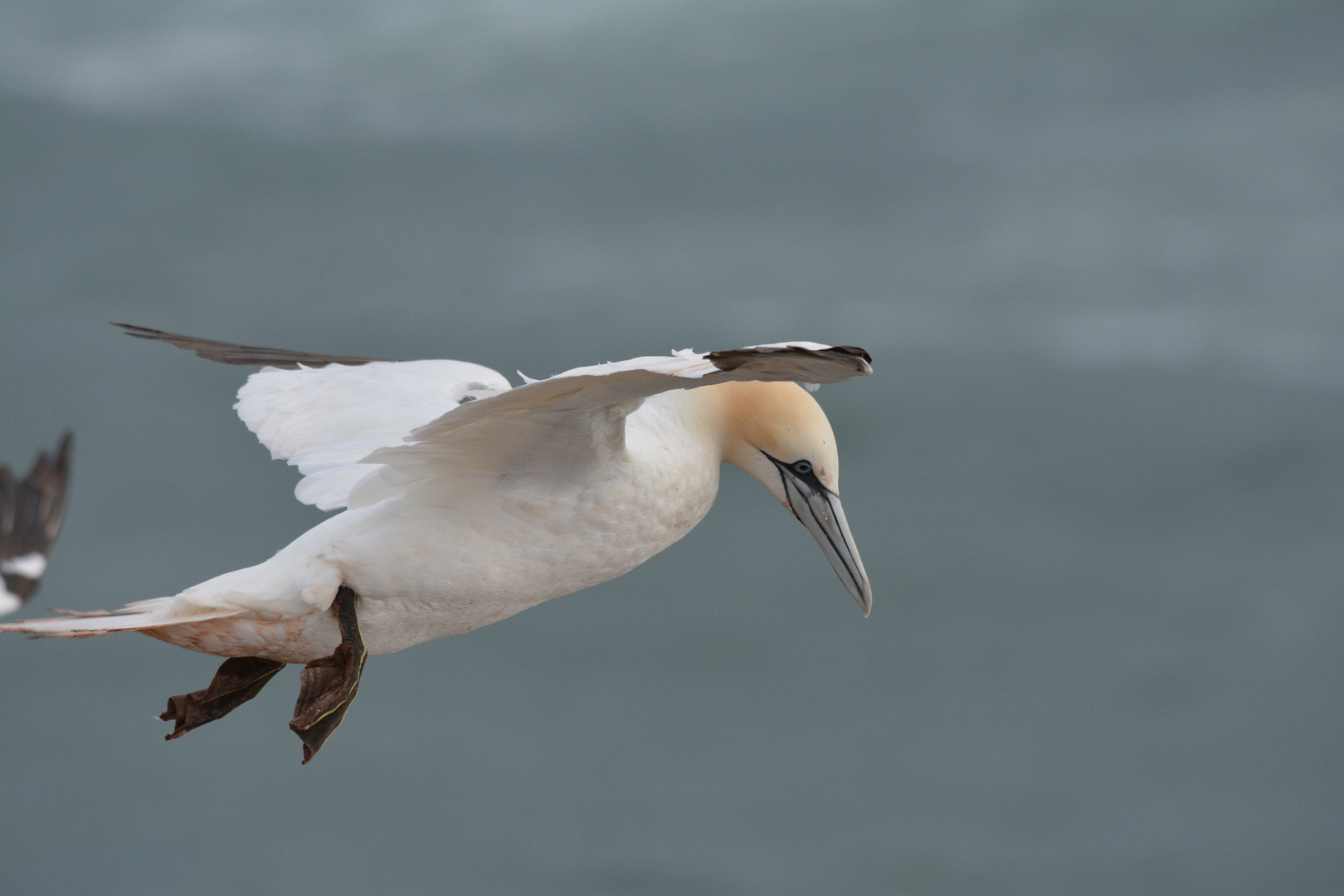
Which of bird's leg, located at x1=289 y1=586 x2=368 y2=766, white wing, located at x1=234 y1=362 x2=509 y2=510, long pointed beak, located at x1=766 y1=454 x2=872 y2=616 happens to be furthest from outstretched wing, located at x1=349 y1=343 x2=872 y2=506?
long pointed beak, located at x1=766 y1=454 x2=872 y2=616

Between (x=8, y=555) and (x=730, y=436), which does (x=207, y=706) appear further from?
(x=730, y=436)

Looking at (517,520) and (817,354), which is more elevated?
(817,354)

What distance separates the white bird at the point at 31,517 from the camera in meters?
3.74

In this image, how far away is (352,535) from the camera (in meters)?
4.53

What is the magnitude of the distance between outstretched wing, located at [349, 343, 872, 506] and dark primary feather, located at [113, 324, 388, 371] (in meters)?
1.39

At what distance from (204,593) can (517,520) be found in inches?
36.0

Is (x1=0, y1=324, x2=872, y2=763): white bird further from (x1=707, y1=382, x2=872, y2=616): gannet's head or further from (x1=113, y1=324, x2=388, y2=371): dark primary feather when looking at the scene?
(x1=113, y1=324, x2=388, y2=371): dark primary feather

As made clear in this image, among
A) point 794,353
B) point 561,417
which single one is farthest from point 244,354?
point 794,353

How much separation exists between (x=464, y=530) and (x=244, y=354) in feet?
→ 5.78

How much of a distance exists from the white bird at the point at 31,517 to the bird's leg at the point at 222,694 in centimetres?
82

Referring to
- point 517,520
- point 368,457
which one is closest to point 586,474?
point 517,520

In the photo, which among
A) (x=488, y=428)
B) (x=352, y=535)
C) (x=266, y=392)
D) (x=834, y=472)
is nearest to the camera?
(x=488, y=428)

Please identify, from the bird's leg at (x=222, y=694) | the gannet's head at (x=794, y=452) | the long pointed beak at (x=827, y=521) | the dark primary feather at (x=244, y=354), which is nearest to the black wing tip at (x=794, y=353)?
the gannet's head at (x=794, y=452)

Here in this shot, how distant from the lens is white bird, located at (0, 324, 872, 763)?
4.34m
